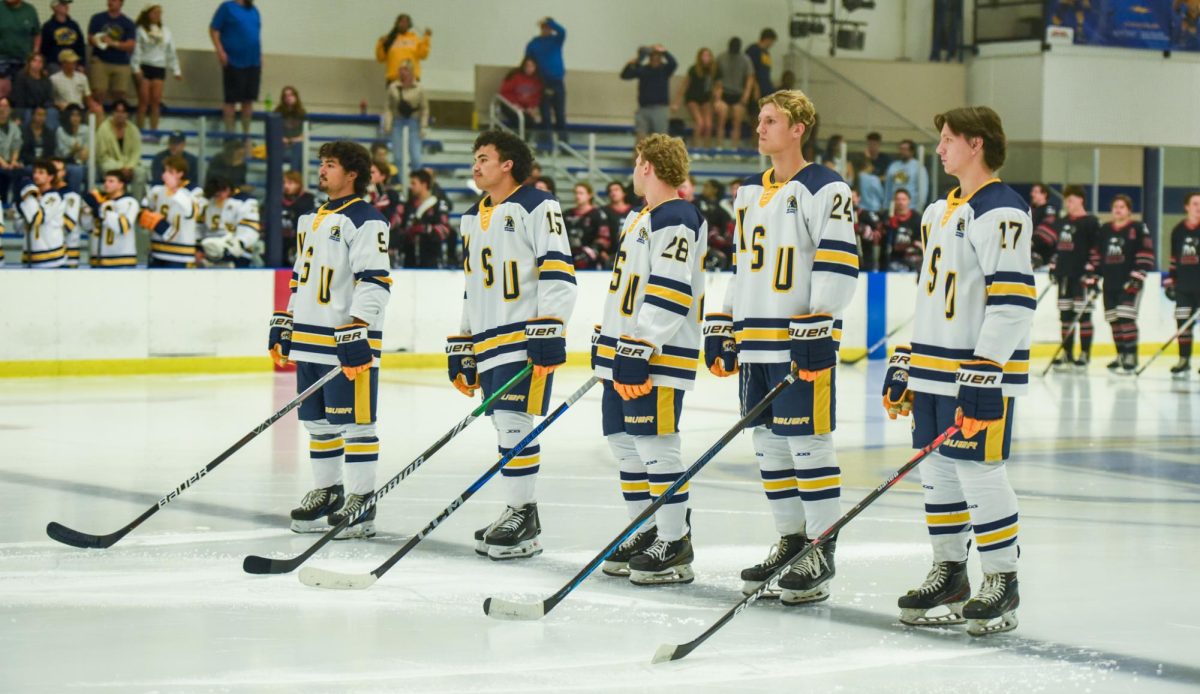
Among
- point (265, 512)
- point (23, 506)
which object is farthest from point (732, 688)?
point (23, 506)

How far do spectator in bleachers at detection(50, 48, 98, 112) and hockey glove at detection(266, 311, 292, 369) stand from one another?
928 cm

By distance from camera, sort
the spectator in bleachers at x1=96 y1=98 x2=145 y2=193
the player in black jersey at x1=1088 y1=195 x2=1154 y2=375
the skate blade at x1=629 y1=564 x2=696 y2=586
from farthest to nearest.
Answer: the player in black jersey at x1=1088 y1=195 x2=1154 y2=375, the spectator in bleachers at x1=96 y1=98 x2=145 y2=193, the skate blade at x1=629 y1=564 x2=696 y2=586

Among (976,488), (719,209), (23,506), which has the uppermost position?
(719,209)

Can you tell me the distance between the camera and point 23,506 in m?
7.07

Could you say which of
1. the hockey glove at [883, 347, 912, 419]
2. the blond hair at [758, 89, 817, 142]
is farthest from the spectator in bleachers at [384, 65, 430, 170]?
the hockey glove at [883, 347, 912, 419]

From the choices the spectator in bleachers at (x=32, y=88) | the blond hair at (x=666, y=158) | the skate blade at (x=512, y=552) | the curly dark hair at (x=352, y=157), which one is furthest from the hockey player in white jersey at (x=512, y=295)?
the spectator in bleachers at (x=32, y=88)

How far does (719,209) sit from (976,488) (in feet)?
36.9

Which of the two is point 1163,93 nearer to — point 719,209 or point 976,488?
point 719,209

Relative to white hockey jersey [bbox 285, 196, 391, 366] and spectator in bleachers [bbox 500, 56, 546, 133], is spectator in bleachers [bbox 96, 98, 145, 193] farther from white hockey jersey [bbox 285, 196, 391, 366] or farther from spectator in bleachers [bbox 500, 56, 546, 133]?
white hockey jersey [bbox 285, 196, 391, 366]

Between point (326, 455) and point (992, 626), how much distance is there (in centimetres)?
289

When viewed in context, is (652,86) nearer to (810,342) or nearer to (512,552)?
(512,552)

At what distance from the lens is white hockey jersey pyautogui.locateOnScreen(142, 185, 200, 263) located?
13555 millimetres

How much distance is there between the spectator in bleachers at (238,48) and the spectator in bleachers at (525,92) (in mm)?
2948

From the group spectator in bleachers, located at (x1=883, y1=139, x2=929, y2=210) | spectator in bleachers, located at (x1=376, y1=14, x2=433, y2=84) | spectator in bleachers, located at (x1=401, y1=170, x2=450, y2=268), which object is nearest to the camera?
spectator in bleachers, located at (x1=401, y1=170, x2=450, y2=268)
